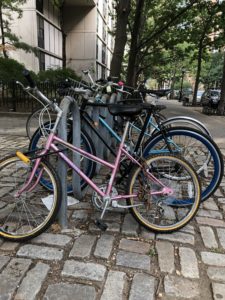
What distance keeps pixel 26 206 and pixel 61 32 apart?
24.0 metres

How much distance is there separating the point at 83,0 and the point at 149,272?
85.4 feet

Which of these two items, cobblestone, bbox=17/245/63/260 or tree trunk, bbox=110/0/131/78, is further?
tree trunk, bbox=110/0/131/78

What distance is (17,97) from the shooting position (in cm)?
1109

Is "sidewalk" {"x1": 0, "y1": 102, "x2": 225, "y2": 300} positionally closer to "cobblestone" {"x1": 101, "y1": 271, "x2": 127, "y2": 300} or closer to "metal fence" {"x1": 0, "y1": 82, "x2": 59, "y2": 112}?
"cobblestone" {"x1": 101, "y1": 271, "x2": 127, "y2": 300}

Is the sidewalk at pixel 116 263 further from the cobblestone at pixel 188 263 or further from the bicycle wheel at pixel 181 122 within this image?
the bicycle wheel at pixel 181 122

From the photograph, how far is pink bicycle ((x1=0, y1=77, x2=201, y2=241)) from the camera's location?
2.69 metres

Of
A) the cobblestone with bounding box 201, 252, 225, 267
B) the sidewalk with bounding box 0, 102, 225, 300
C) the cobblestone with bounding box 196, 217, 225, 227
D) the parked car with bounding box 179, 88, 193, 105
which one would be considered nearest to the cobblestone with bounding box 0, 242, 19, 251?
the sidewalk with bounding box 0, 102, 225, 300

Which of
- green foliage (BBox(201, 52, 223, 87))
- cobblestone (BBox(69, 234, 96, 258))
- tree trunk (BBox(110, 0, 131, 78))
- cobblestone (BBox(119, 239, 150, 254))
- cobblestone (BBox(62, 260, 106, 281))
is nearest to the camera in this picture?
cobblestone (BBox(62, 260, 106, 281))

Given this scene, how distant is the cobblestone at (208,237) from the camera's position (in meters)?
2.81

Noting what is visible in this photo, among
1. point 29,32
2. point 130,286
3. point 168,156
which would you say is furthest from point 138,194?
point 29,32

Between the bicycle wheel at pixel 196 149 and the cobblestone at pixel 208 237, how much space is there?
350 millimetres

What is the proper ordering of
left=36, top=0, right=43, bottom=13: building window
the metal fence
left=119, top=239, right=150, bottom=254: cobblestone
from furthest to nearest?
left=36, top=0, right=43, bottom=13: building window < the metal fence < left=119, top=239, right=150, bottom=254: cobblestone

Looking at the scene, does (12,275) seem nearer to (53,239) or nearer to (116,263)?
(53,239)

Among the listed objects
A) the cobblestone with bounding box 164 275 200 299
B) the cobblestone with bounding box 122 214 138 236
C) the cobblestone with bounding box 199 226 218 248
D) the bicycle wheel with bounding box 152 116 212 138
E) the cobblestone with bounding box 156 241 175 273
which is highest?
the bicycle wheel with bounding box 152 116 212 138
